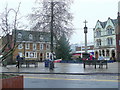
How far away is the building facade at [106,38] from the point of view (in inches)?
2489

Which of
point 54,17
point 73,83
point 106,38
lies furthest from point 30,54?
point 73,83

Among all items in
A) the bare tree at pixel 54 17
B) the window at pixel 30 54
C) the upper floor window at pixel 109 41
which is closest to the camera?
the bare tree at pixel 54 17

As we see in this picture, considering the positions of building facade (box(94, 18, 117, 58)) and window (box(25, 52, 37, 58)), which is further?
window (box(25, 52, 37, 58))

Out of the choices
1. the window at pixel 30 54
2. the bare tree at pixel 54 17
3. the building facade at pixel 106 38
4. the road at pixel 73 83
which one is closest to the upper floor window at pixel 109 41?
the building facade at pixel 106 38

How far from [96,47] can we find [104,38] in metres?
4.16

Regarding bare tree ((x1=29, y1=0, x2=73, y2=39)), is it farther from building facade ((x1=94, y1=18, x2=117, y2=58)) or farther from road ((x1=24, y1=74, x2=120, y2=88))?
building facade ((x1=94, y1=18, x2=117, y2=58))

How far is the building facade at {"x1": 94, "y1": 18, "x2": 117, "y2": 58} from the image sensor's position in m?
63.2

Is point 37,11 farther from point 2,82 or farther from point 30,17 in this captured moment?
point 2,82

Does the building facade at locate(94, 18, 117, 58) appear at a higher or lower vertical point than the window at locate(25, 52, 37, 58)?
higher

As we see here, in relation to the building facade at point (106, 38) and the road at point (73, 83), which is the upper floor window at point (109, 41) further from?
the road at point (73, 83)

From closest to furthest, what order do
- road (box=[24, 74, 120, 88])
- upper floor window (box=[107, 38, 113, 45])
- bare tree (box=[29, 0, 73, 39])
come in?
road (box=[24, 74, 120, 88]), bare tree (box=[29, 0, 73, 39]), upper floor window (box=[107, 38, 113, 45])

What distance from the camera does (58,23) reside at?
23.9 meters

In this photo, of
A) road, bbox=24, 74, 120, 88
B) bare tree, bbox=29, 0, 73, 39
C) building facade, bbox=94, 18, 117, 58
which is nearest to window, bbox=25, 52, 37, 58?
building facade, bbox=94, 18, 117, 58

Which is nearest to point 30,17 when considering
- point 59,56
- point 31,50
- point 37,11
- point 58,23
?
point 37,11
